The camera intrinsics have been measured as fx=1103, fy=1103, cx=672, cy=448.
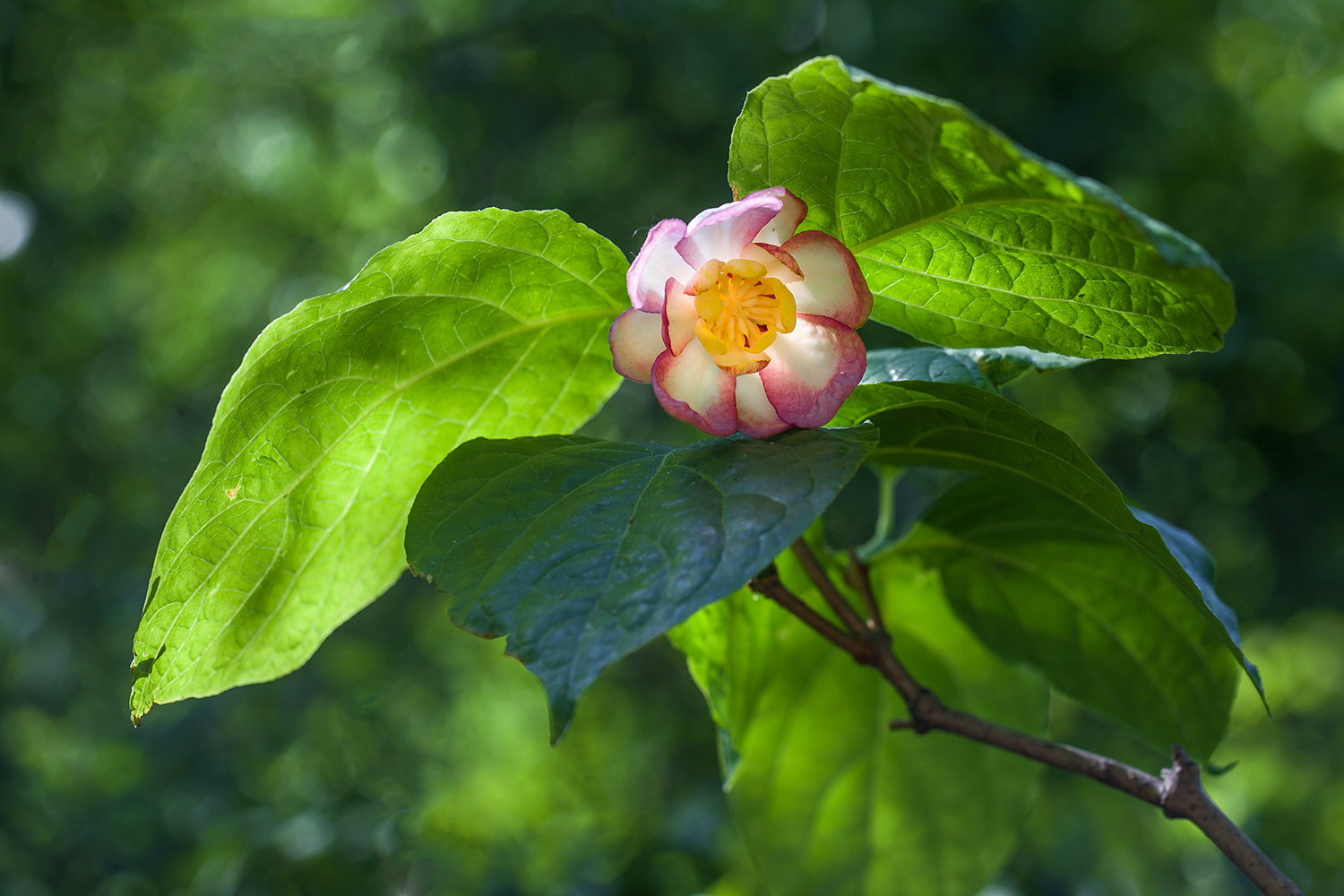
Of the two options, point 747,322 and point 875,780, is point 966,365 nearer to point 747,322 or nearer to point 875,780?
point 747,322

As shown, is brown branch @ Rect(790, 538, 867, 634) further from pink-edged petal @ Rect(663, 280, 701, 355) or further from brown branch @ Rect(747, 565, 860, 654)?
pink-edged petal @ Rect(663, 280, 701, 355)

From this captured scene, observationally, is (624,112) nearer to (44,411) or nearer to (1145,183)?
(1145,183)

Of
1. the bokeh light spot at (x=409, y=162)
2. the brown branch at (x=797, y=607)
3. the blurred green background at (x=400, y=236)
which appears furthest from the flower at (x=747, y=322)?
the bokeh light spot at (x=409, y=162)

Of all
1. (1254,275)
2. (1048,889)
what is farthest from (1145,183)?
(1048,889)

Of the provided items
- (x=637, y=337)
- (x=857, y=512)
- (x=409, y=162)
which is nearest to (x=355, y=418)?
(x=637, y=337)

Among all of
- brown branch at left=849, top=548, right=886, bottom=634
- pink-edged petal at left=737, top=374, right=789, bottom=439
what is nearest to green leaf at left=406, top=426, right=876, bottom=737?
pink-edged petal at left=737, top=374, right=789, bottom=439

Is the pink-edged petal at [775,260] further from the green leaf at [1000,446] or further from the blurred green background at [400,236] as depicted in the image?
the blurred green background at [400,236]

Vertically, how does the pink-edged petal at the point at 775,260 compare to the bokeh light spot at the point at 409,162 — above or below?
above
